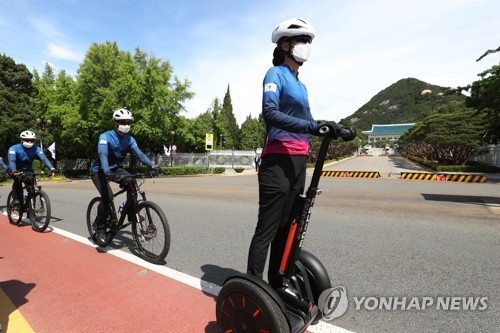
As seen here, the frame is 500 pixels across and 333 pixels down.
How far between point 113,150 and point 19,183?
11.7ft

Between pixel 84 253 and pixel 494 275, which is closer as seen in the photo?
pixel 494 275

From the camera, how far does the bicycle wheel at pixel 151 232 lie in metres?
3.72

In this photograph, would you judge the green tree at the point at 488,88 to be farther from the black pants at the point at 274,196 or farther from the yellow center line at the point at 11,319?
the yellow center line at the point at 11,319

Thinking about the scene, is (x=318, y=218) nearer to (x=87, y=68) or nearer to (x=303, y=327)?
(x=303, y=327)

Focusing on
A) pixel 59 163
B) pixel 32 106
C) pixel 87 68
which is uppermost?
pixel 87 68

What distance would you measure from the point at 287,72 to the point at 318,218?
5.13m

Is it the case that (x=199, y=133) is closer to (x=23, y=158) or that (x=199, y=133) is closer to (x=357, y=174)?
(x=357, y=174)

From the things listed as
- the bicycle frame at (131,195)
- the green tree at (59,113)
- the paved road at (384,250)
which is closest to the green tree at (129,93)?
the green tree at (59,113)

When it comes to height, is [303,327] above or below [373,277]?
above

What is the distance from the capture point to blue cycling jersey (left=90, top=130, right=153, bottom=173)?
412 centimetres

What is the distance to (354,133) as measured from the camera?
6.31ft

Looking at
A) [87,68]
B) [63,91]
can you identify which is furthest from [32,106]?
[87,68]

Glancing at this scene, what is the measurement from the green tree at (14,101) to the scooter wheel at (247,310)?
35.3 metres

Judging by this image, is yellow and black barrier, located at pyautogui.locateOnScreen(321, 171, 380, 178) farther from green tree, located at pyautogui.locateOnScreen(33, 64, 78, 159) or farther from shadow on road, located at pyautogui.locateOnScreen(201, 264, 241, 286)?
green tree, located at pyautogui.locateOnScreen(33, 64, 78, 159)
